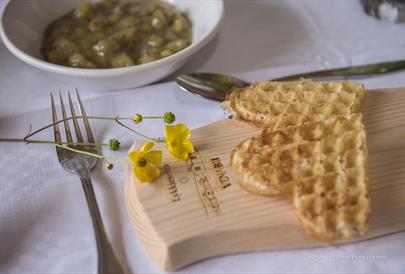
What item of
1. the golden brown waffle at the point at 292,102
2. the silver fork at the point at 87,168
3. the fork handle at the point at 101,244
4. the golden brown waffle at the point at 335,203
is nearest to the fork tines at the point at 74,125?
the silver fork at the point at 87,168

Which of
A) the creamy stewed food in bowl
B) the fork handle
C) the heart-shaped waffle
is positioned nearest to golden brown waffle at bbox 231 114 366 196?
the heart-shaped waffle

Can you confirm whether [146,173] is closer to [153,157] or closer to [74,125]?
[153,157]

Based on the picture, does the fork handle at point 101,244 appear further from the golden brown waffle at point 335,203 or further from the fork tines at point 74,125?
the golden brown waffle at point 335,203

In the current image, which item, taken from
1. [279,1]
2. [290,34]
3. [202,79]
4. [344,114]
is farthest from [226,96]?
[279,1]

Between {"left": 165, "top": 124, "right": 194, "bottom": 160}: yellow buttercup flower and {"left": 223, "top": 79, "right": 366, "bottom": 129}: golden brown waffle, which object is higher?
{"left": 165, "top": 124, "right": 194, "bottom": 160}: yellow buttercup flower

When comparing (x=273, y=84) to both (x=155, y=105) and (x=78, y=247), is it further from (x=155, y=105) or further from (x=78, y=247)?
(x=78, y=247)

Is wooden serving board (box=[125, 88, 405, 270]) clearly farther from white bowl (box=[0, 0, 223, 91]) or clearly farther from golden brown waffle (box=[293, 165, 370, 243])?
white bowl (box=[0, 0, 223, 91])

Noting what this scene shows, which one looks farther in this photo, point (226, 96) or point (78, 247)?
point (226, 96)

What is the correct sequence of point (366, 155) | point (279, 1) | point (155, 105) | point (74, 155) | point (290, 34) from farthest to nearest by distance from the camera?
point (279, 1)
point (290, 34)
point (155, 105)
point (74, 155)
point (366, 155)

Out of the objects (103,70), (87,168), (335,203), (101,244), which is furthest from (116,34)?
(335,203)
